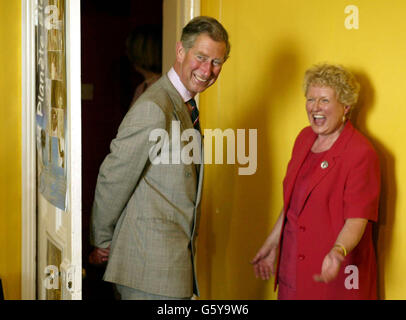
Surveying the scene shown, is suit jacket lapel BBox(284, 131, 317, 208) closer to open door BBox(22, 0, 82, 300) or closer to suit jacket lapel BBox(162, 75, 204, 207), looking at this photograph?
suit jacket lapel BBox(162, 75, 204, 207)

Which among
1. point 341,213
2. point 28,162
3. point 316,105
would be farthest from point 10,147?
point 341,213

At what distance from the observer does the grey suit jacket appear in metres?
2.08

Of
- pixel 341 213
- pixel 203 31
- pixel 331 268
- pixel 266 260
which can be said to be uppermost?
pixel 203 31

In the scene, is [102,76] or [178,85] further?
[102,76]

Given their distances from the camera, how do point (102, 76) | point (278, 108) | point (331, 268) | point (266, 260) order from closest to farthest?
point (331, 268) < point (266, 260) < point (278, 108) < point (102, 76)

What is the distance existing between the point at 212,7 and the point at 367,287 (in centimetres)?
173

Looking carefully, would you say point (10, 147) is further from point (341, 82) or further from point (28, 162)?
point (341, 82)

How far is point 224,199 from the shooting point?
322cm

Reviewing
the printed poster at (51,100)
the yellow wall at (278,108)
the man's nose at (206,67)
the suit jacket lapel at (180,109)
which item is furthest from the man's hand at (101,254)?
the yellow wall at (278,108)

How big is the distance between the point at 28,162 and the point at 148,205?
42.8 inches

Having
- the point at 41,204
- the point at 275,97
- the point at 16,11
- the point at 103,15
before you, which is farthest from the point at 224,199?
the point at 103,15

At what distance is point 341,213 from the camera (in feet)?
6.87
